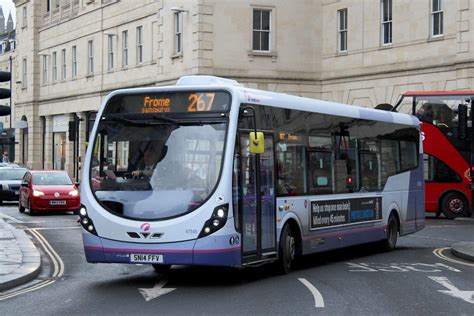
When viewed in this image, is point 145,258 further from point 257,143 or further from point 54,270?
point 54,270

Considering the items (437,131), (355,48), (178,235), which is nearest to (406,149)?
(178,235)

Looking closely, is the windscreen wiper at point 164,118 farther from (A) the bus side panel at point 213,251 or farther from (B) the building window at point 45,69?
(B) the building window at point 45,69

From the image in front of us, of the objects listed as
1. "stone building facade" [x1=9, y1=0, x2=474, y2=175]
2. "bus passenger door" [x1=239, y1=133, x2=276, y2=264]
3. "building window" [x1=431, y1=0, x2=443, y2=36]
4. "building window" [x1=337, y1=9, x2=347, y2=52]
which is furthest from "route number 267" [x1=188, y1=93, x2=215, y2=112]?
"building window" [x1=337, y1=9, x2=347, y2=52]

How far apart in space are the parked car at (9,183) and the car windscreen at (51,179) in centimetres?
540

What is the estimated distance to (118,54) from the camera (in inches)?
2179

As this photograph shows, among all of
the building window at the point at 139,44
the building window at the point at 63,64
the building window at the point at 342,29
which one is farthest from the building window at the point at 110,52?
the building window at the point at 342,29

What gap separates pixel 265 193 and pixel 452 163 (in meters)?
18.0

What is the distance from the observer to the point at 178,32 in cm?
4634

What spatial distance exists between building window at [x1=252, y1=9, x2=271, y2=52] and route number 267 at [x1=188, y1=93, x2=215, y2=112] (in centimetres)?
3222

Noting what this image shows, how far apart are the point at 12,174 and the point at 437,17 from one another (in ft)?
60.2

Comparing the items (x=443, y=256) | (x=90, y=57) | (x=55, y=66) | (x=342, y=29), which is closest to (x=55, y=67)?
(x=55, y=66)

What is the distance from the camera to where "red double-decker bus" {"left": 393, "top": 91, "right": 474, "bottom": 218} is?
30.1m

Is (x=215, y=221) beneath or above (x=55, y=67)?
beneath

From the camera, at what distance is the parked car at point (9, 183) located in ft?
120
